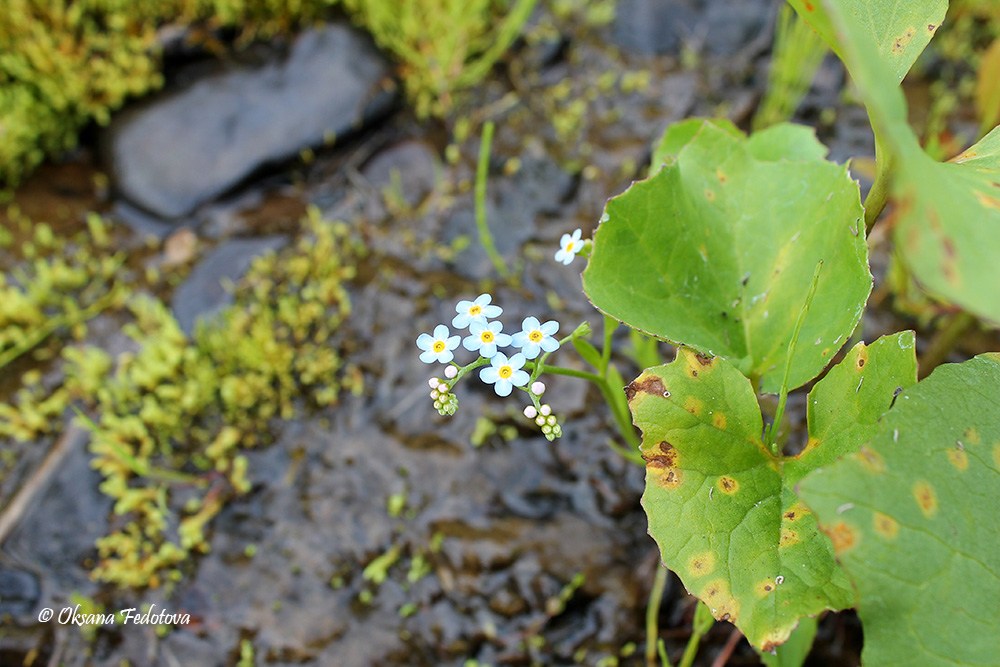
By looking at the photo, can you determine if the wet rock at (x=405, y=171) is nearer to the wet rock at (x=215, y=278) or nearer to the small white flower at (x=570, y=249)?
the wet rock at (x=215, y=278)

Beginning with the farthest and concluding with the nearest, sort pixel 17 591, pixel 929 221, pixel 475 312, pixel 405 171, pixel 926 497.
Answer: pixel 405 171 → pixel 17 591 → pixel 475 312 → pixel 926 497 → pixel 929 221

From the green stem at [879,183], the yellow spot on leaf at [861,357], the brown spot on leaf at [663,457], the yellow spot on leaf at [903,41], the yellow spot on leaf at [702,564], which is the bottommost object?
the yellow spot on leaf at [702,564]

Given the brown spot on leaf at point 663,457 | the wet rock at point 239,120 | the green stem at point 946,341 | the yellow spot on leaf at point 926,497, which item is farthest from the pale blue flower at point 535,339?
the wet rock at point 239,120

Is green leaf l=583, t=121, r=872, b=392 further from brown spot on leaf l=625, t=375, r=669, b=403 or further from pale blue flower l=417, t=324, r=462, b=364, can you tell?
pale blue flower l=417, t=324, r=462, b=364

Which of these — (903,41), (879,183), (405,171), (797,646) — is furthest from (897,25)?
(405,171)

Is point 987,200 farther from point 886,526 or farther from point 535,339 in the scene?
point 535,339

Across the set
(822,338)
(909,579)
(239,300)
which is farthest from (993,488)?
(239,300)
